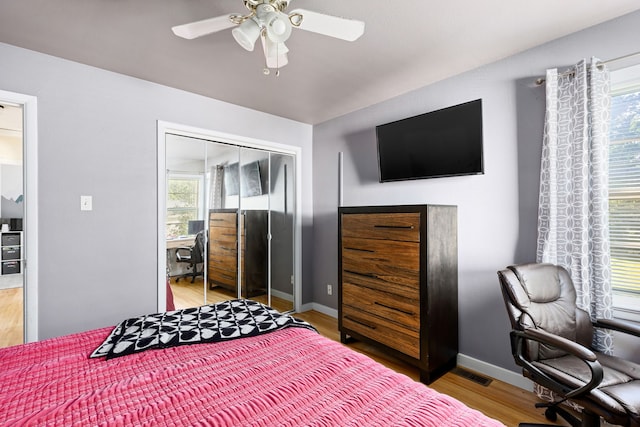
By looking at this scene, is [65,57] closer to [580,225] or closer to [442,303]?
[442,303]

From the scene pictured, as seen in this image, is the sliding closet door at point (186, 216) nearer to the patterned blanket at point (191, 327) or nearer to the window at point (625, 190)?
the patterned blanket at point (191, 327)

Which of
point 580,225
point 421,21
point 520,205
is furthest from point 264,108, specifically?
point 580,225

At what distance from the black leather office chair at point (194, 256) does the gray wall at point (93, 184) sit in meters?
0.32

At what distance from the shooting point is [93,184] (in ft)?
7.75

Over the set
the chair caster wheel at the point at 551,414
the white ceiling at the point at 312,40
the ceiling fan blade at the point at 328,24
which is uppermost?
the white ceiling at the point at 312,40

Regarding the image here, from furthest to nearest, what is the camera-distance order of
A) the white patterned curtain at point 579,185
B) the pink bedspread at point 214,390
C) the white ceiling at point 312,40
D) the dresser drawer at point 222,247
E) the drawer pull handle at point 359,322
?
1. the dresser drawer at point 222,247
2. the drawer pull handle at point 359,322
3. the white patterned curtain at point 579,185
4. the white ceiling at point 312,40
5. the pink bedspread at point 214,390

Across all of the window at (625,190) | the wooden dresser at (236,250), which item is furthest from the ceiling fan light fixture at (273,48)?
the window at (625,190)

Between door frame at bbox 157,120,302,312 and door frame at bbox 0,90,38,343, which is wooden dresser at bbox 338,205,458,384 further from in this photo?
door frame at bbox 0,90,38,343

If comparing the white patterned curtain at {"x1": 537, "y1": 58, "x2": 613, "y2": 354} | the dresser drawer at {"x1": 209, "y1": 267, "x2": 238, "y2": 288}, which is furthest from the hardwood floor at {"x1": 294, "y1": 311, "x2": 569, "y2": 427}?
the dresser drawer at {"x1": 209, "y1": 267, "x2": 238, "y2": 288}

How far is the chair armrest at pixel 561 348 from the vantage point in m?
1.33

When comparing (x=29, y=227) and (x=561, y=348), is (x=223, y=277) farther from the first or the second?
(x=561, y=348)

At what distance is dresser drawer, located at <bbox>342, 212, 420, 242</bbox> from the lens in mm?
2311

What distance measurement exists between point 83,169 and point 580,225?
11.7ft

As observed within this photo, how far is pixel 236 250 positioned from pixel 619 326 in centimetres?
310
